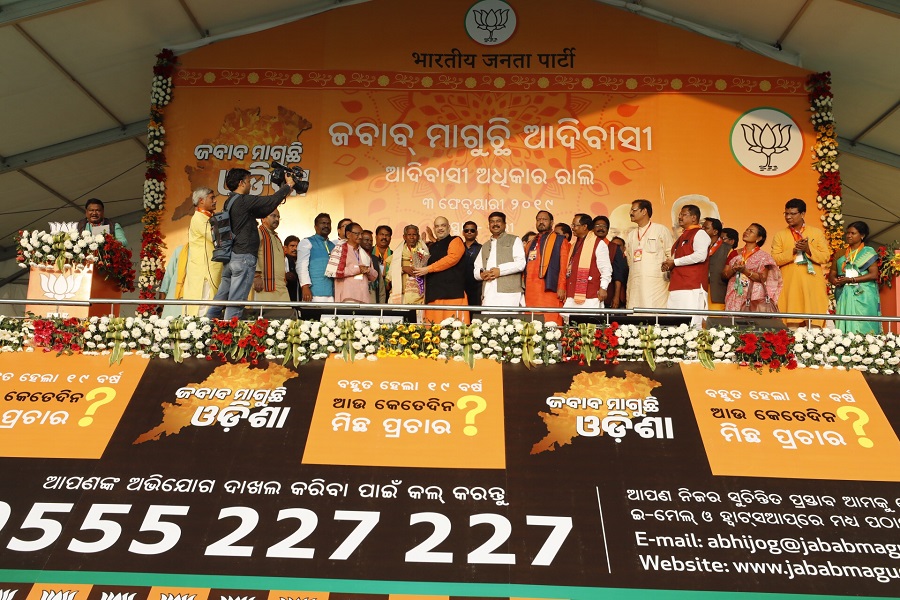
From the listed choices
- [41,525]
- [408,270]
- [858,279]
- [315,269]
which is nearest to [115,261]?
[315,269]

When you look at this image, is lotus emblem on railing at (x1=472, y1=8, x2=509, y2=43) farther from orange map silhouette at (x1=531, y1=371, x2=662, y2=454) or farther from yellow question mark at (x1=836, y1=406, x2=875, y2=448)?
yellow question mark at (x1=836, y1=406, x2=875, y2=448)

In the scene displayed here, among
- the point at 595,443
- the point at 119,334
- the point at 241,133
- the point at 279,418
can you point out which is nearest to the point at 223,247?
the point at 119,334

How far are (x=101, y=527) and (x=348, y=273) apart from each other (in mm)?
3543

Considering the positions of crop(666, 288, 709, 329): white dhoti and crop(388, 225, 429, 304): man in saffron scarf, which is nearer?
crop(666, 288, 709, 329): white dhoti

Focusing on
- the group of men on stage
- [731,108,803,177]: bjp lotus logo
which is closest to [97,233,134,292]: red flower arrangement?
the group of men on stage

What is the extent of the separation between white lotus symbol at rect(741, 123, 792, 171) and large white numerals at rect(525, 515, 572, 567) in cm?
703

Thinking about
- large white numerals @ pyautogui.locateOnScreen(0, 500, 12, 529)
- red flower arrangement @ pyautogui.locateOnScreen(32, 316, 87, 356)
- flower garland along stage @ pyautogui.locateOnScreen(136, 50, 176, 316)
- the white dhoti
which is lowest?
large white numerals @ pyautogui.locateOnScreen(0, 500, 12, 529)

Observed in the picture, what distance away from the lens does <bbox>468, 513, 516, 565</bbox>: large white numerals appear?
543cm

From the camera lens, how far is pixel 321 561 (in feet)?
17.8

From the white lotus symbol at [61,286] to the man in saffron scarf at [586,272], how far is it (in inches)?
179

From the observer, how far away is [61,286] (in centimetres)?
801

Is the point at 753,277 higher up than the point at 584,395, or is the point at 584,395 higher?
the point at 753,277

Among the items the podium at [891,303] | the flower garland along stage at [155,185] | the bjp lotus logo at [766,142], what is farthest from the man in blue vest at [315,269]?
the bjp lotus logo at [766,142]

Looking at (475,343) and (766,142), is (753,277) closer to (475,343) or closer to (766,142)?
(475,343)
